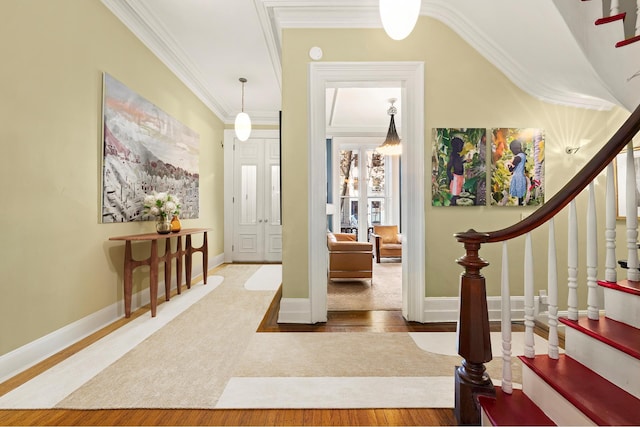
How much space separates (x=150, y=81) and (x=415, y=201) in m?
3.37

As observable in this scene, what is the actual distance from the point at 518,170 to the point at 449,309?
5.17ft

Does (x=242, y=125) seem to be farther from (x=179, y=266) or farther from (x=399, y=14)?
(x=399, y=14)

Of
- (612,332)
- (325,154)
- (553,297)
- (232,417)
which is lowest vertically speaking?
(232,417)

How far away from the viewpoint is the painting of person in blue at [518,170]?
9.61 feet

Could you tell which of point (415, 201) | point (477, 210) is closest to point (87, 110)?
point (415, 201)

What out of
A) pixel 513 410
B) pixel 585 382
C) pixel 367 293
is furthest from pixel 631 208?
pixel 367 293

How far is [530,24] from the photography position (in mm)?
2469

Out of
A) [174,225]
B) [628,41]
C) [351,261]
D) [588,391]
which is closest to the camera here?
[588,391]

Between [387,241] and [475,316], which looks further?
[387,241]

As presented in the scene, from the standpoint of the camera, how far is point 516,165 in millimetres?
2934

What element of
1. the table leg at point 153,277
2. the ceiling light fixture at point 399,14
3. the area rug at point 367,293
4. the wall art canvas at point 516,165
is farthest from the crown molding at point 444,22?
the area rug at point 367,293

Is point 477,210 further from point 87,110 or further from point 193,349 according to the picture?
point 87,110

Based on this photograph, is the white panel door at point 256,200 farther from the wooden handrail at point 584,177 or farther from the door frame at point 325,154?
the wooden handrail at point 584,177

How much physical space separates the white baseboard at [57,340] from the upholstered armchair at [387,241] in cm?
432
